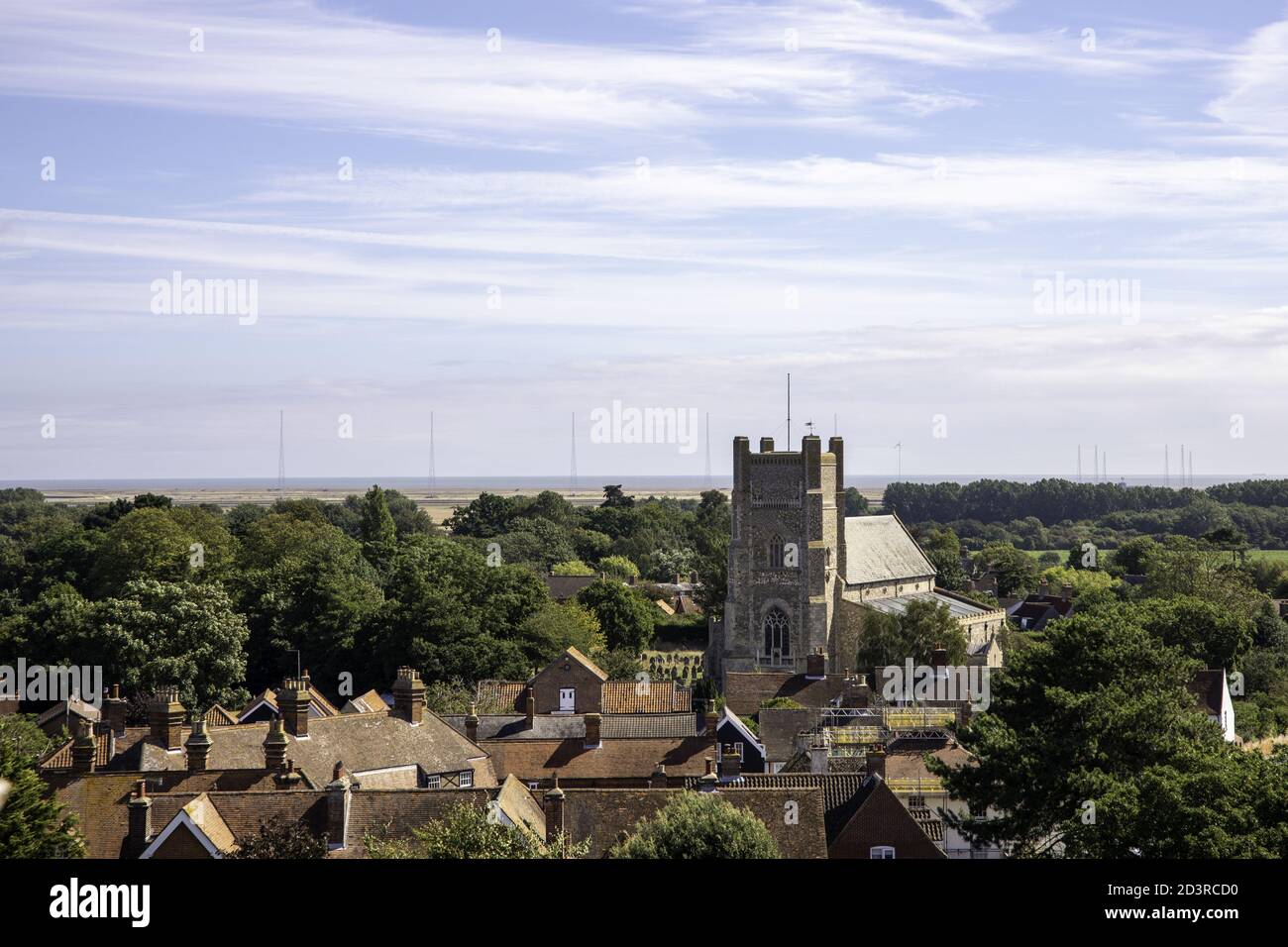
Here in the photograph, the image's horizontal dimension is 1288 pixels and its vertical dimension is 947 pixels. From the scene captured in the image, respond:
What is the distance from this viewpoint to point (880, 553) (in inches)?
3701

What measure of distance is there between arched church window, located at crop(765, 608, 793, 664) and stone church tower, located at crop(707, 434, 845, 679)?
0.06 metres

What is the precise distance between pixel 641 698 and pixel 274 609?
27.6 meters

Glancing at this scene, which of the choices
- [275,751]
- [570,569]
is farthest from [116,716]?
[570,569]

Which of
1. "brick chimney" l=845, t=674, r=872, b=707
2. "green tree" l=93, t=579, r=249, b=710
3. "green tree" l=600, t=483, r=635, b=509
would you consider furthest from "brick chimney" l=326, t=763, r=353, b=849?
"green tree" l=600, t=483, r=635, b=509

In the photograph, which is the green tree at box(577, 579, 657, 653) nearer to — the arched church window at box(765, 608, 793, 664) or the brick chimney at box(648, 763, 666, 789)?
the arched church window at box(765, 608, 793, 664)

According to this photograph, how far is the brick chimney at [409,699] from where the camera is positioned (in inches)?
1572

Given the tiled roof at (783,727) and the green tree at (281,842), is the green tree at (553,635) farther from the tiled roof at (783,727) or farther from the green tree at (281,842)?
the green tree at (281,842)

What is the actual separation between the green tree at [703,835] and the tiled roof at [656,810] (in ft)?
4.99
